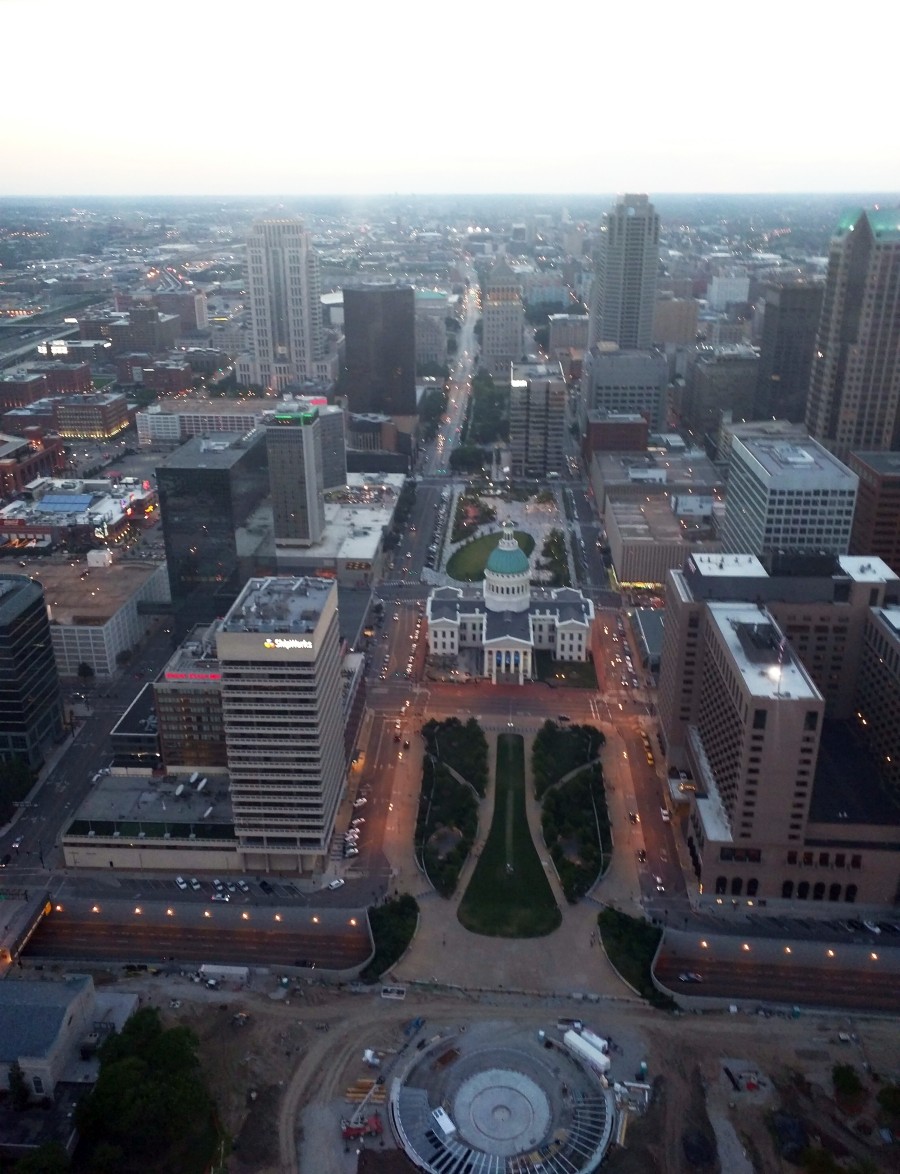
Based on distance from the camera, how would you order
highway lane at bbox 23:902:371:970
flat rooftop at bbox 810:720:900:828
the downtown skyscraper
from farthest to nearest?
the downtown skyscraper < flat rooftop at bbox 810:720:900:828 < highway lane at bbox 23:902:371:970

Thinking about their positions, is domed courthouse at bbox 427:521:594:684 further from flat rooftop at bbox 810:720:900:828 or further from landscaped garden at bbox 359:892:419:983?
landscaped garden at bbox 359:892:419:983

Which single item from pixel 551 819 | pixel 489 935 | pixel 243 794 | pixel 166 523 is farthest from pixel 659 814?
pixel 166 523

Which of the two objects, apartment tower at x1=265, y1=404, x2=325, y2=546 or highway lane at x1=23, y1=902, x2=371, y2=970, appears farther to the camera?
apartment tower at x1=265, y1=404, x2=325, y2=546

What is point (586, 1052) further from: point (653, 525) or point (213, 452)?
point (653, 525)

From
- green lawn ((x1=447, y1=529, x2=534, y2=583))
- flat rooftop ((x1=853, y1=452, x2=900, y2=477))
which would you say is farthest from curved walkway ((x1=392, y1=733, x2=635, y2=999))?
flat rooftop ((x1=853, y1=452, x2=900, y2=477))

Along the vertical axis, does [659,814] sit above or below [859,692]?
below

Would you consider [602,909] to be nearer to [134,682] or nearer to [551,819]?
[551,819]
